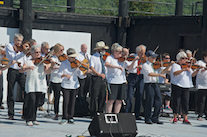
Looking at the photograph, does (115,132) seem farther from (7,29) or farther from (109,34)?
(109,34)

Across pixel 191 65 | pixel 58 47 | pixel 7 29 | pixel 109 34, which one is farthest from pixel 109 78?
pixel 109 34

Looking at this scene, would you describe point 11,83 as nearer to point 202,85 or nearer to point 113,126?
point 113,126

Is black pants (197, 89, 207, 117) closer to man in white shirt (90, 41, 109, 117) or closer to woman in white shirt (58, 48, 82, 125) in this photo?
man in white shirt (90, 41, 109, 117)

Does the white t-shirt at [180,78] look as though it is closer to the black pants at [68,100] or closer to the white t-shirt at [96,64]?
the white t-shirt at [96,64]

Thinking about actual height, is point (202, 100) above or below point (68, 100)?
below

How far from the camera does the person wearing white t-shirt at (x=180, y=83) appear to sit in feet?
29.0

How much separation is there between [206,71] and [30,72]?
15.3ft

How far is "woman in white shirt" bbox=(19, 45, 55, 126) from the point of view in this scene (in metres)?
7.61

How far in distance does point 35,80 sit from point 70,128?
1.20m

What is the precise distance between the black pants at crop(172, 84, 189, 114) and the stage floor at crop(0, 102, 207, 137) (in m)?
0.38

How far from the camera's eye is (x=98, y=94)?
29.2 feet

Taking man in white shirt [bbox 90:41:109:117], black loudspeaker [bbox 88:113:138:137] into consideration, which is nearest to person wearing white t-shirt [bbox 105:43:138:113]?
man in white shirt [bbox 90:41:109:117]

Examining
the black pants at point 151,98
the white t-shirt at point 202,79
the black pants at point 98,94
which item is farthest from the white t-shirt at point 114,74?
the white t-shirt at point 202,79

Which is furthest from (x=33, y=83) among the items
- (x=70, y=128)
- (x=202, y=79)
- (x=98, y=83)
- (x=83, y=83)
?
(x=202, y=79)
